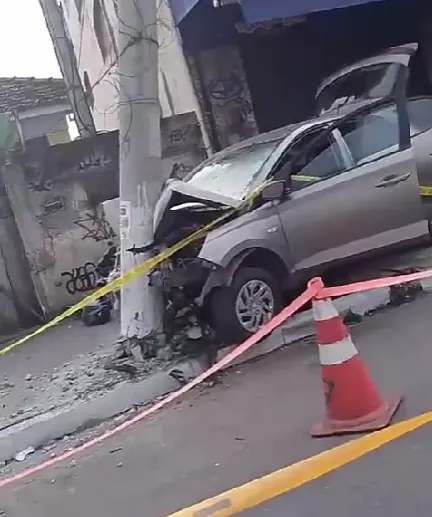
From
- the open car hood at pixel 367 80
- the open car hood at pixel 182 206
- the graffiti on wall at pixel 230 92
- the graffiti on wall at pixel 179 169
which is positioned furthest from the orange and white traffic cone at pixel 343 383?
the graffiti on wall at pixel 230 92

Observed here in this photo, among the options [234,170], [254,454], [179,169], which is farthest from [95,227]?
[254,454]

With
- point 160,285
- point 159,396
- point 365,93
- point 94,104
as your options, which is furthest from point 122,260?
point 94,104

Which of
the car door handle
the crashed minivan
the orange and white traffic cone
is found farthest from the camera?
the car door handle

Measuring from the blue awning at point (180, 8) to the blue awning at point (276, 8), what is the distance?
1.08 meters

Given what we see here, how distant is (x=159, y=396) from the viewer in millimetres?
7355

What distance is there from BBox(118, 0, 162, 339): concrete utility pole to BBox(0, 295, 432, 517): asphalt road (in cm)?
122

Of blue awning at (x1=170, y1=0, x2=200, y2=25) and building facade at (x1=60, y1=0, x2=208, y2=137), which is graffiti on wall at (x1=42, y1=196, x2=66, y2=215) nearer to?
building facade at (x1=60, y1=0, x2=208, y2=137)

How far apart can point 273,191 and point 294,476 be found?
12.8 feet

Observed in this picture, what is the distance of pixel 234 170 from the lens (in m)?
8.90

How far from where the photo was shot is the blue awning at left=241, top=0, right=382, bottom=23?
38.2ft

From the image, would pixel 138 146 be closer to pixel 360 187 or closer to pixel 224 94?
pixel 360 187

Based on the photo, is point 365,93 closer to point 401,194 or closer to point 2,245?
point 401,194

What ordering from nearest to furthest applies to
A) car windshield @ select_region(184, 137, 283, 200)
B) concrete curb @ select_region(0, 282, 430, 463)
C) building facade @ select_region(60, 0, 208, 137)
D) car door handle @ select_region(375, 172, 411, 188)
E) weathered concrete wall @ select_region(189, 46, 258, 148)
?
concrete curb @ select_region(0, 282, 430, 463) < car windshield @ select_region(184, 137, 283, 200) < car door handle @ select_region(375, 172, 411, 188) < weathered concrete wall @ select_region(189, 46, 258, 148) < building facade @ select_region(60, 0, 208, 137)

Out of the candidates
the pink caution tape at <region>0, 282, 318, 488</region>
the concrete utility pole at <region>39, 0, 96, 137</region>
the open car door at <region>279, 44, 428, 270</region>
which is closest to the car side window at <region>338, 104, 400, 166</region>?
the open car door at <region>279, 44, 428, 270</region>
